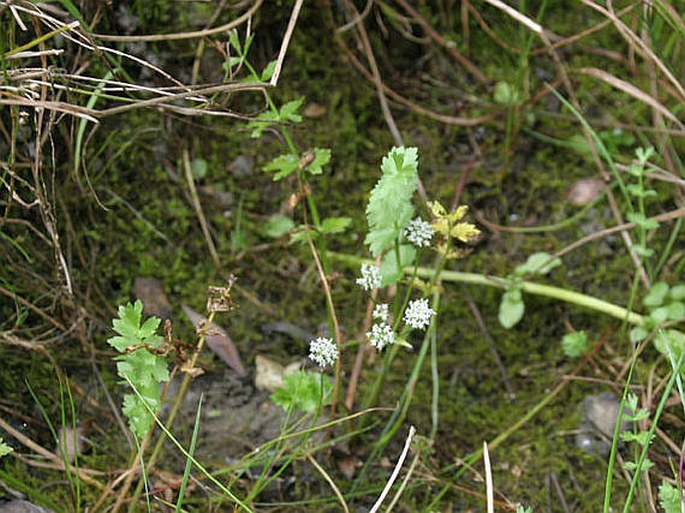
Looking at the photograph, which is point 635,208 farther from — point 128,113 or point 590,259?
point 128,113

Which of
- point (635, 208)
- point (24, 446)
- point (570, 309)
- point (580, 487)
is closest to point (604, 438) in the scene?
point (580, 487)

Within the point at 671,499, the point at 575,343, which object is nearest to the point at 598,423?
the point at 575,343

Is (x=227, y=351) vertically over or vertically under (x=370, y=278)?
under

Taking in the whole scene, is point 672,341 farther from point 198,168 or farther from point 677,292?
point 198,168

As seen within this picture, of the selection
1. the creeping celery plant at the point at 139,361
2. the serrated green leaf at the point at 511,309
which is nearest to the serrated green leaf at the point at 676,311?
the serrated green leaf at the point at 511,309

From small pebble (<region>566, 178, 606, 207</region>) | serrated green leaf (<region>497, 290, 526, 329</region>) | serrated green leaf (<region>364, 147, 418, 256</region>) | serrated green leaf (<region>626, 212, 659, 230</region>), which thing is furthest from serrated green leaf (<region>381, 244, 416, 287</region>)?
small pebble (<region>566, 178, 606, 207</region>)

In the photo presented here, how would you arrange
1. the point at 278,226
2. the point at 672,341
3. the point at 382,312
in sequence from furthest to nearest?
the point at 278,226
the point at 672,341
the point at 382,312

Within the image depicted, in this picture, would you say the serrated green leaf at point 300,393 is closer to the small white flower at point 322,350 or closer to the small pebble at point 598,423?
the small white flower at point 322,350

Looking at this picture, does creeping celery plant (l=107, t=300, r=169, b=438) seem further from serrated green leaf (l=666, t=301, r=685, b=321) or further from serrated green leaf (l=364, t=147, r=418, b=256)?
serrated green leaf (l=666, t=301, r=685, b=321)
